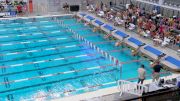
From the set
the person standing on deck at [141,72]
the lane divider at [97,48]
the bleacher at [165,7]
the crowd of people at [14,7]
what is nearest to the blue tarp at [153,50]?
the lane divider at [97,48]

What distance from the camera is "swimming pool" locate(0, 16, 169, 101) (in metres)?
11.0

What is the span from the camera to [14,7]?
75.6 ft

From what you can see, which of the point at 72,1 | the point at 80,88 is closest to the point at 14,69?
the point at 80,88

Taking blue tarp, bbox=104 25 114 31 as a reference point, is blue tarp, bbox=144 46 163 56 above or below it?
below

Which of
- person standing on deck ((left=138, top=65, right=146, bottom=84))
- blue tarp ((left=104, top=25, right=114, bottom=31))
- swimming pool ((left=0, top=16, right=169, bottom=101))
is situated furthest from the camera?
blue tarp ((left=104, top=25, right=114, bottom=31))

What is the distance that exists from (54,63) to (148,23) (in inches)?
281

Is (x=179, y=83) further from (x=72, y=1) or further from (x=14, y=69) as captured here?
(x=72, y=1)

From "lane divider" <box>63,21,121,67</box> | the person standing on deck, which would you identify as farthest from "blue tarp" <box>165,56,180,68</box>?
the person standing on deck

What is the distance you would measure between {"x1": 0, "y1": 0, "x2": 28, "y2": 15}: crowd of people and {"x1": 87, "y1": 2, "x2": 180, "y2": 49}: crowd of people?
6641 mm

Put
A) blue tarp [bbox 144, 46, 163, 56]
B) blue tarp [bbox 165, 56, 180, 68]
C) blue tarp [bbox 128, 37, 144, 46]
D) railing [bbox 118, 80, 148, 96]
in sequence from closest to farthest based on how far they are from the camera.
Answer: railing [bbox 118, 80, 148, 96]
blue tarp [bbox 165, 56, 180, 68]
blue tarp [bbox 144, 46, 163, 56]
blue tarp [bbox 128, 37, 144, 46]

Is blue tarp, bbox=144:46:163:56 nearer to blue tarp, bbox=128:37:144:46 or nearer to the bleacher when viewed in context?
blue tarp, bbox=128:37:144:46

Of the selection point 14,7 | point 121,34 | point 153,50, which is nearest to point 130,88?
point 153,50

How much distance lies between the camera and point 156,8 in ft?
66.5

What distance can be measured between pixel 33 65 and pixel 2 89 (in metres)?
2.52
